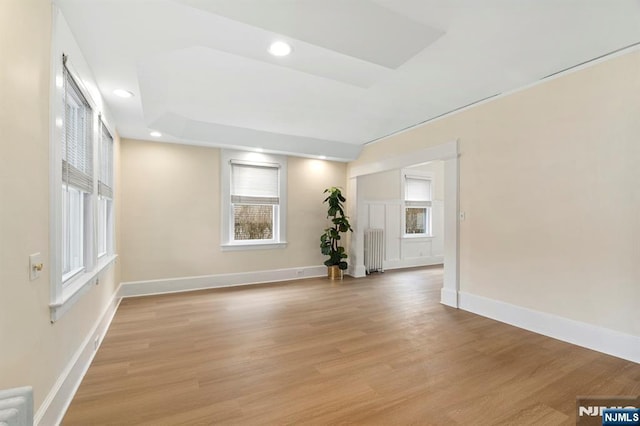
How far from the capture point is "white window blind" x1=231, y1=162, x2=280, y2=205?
206 inches

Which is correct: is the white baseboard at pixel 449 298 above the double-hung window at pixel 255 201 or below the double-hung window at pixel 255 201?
below

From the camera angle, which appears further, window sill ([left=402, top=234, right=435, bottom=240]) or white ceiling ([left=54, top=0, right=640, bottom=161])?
window sill ([left=402, top=234, right=435, bottom=240])

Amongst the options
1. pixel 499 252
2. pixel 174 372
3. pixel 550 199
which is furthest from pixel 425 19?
→ pixel 174 372

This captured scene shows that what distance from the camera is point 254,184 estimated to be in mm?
5395

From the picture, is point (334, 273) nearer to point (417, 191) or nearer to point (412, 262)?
point (412, 262)

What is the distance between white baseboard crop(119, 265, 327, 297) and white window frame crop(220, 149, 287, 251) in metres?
0.51

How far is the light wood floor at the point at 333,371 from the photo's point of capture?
182cm

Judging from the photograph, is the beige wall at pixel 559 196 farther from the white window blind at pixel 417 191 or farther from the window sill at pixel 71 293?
the window sill at pixel 71 293

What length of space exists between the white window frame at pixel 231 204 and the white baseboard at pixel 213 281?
0.51 metres

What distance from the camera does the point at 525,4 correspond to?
1.91 metres

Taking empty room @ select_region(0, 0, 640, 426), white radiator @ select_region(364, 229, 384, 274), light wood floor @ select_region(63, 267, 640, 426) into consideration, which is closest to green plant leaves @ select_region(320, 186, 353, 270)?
white radiator @ select_region(364, 229, 384, 274)

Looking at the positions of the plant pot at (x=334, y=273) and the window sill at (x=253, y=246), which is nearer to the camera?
the window sill at (x=253, y=246)

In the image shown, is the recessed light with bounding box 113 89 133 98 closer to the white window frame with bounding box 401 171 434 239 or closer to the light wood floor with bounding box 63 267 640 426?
the light wood floor with bounding box 63 267 640 426

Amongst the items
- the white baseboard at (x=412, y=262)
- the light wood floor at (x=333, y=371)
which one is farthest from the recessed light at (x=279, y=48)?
the white baseboard at (x=412, y=262)
